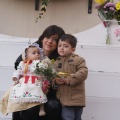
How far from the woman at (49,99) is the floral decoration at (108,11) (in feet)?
1.89

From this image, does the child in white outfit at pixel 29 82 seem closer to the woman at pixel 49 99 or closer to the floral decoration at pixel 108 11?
the woman at pixel 49 99

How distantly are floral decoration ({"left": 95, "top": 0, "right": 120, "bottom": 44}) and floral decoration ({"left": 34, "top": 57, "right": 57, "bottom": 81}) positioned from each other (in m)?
→ 0.86

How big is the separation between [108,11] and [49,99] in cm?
102

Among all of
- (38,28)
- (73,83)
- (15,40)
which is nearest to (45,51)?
(73,83)

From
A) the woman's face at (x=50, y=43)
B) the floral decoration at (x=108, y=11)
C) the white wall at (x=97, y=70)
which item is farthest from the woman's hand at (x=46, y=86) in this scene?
the floral decoration at (x=108, y=11)

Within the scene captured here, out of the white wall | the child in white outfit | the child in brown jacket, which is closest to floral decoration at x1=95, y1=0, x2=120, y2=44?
the white wall

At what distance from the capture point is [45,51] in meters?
2.61

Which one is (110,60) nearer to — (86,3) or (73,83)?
(73,83)

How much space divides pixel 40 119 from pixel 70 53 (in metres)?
0.50

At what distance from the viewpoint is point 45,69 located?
91.3 inches

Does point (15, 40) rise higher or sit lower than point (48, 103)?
higher

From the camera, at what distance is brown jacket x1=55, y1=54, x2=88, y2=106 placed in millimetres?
2357

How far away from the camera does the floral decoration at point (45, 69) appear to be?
2316mm

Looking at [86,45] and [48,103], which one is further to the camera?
[86,45]
